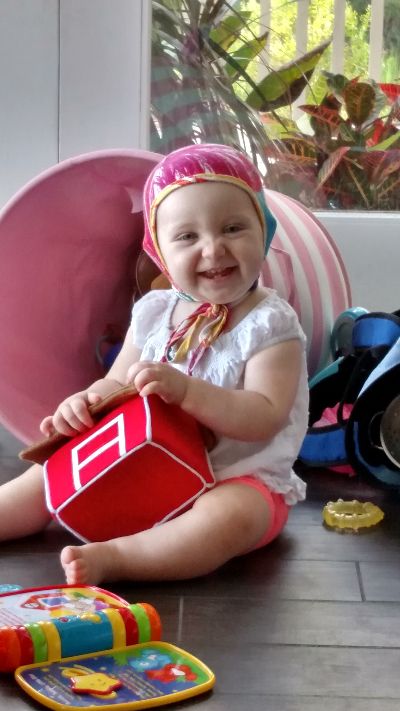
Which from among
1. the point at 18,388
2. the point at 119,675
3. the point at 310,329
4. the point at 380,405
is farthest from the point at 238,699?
the point at 310,329

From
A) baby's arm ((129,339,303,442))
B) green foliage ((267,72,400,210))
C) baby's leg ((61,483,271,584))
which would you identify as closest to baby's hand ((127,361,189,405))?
baby's arm ((129,339,303,442))

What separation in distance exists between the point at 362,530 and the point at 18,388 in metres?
0.51

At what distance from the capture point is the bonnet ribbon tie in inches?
46.7

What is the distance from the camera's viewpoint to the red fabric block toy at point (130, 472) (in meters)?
1.06

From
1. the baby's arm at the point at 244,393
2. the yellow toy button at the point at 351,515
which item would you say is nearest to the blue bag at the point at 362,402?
the yellow toy button at the point at 351,515

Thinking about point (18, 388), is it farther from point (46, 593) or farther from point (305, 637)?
point (305, 637)

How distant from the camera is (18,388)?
1443 mm

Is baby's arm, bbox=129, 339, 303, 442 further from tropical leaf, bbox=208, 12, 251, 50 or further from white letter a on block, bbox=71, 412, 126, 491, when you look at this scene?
tropical leaf, bbox=208, 12, 251, 50

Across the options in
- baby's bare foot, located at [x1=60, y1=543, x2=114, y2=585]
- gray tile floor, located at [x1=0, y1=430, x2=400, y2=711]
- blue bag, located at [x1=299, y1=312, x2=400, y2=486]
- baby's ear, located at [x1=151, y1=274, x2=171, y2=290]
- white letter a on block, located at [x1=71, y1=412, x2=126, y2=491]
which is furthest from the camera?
baby's ear, located at [x1=151, y1=274, x2=171, y2=290]

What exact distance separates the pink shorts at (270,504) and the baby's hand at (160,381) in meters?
0.11

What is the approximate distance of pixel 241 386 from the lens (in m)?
1.17

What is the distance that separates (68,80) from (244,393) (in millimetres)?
1101

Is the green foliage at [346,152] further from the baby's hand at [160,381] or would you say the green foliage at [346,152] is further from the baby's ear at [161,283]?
the baby's hand at [160,381]

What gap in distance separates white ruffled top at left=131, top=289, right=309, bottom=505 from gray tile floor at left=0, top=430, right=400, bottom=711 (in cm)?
7
